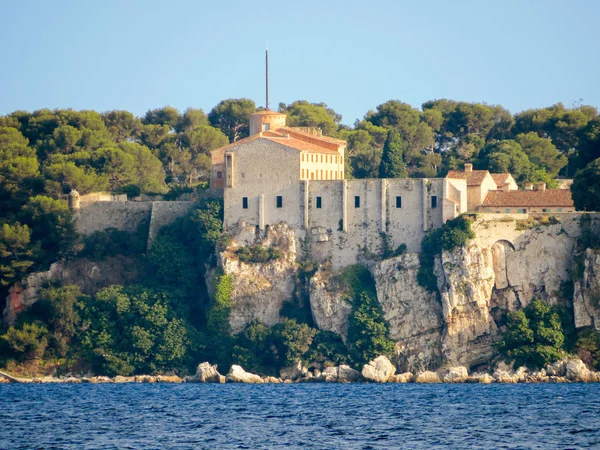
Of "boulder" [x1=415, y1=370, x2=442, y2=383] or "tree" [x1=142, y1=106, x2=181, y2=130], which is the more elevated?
"tree" [x1=142, y1=106, x2=181, y2=130]

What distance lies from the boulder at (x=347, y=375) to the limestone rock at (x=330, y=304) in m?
2.04

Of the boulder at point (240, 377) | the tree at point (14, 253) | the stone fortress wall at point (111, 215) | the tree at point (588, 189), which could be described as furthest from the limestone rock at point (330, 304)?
the tree at point (14, 253)

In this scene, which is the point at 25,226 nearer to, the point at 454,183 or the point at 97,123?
the point at 97,123

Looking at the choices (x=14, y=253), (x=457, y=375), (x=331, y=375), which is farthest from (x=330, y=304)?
(x=14, y=253)

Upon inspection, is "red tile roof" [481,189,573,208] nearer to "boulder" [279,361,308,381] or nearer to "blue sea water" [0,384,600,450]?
"blue sea water" [0,384,600,450]

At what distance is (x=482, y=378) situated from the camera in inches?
2788

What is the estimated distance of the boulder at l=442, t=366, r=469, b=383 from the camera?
234 ft

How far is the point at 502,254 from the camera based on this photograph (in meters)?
74.1

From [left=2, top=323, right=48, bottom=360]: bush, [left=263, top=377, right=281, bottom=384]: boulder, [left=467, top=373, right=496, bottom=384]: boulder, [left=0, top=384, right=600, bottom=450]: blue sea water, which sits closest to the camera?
[left=0, top=384, right=600, bottom=450]: blue sea water

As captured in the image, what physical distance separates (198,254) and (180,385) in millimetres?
9663

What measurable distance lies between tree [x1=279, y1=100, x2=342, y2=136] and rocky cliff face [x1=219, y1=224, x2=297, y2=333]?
21730mm

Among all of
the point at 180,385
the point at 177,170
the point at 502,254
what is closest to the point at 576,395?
the point at 502,254

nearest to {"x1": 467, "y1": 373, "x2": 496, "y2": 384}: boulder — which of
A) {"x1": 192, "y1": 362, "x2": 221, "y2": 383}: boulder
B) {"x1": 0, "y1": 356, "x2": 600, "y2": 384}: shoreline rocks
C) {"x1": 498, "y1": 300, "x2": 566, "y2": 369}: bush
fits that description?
{"x1": 0, "y1": 356, "x2": 600, "y2": 384}: shoreline rocks

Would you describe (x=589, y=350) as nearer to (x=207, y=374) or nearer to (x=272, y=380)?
(x=272, y=380)
